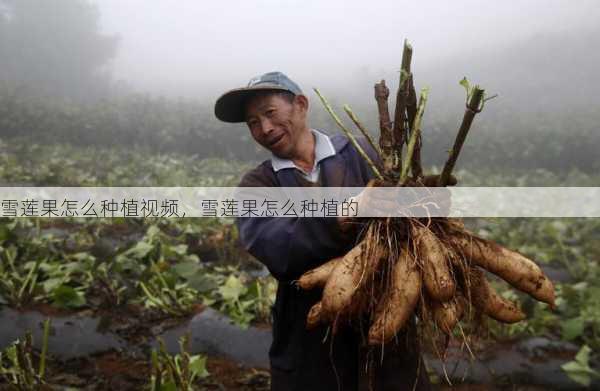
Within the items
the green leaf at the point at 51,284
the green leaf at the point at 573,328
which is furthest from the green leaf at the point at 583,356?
the green leaf at the point at 51,284

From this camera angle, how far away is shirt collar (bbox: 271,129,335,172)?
149 centimetres

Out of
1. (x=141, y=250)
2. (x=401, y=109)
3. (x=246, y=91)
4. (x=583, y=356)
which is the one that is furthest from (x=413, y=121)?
(x=141, y=250)

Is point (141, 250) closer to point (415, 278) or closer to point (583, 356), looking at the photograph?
point (415, 278)

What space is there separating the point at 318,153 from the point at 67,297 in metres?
2.16

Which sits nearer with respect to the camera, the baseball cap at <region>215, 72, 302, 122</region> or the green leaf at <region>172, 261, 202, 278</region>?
the baseball cap at <region>215, 72, 302, 122</region>

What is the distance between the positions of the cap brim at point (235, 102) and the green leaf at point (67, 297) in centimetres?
187

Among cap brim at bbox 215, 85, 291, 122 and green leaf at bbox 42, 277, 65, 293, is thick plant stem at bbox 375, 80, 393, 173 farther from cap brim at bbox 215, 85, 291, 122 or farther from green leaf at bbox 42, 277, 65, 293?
green leaf at bbox 42, 277, 65, 293

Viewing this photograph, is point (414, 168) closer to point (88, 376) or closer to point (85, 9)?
point (88, 376)

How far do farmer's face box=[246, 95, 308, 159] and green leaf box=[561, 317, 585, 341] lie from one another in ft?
7.59

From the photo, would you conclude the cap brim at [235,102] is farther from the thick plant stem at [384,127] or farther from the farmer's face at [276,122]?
the thick plant stem at [384,127]

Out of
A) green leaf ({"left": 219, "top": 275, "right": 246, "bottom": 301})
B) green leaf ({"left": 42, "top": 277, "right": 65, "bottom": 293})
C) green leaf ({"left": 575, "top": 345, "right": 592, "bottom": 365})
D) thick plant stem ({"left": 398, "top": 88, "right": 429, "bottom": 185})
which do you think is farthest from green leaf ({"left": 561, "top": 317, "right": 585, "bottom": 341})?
green leaf ({"left": 42, "top": 277, "right": 65, "bottom": 293})

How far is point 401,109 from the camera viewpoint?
118 cm

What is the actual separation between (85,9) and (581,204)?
2873 centimetres

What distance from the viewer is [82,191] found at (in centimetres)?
615
